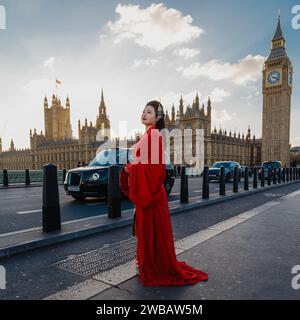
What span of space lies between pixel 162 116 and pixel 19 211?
5690 mm

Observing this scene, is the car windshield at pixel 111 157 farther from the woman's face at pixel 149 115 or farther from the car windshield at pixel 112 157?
the woman's face at pixel 149 115

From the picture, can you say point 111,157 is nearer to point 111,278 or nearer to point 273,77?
point 111,278

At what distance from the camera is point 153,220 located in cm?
268

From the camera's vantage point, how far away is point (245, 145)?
96125 mm

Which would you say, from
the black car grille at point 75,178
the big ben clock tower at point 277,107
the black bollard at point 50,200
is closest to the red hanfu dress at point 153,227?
the black bollard at point 50,200

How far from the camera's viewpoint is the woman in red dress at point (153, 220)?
2.51 meters

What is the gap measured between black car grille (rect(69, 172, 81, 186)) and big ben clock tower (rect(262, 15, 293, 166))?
8988cm

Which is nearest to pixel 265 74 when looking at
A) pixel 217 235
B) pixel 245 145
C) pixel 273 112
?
pixel 273 112

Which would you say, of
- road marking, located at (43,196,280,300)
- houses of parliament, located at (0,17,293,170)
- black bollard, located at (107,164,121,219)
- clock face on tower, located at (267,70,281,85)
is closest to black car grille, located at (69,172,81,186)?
black bollard, located at (107,164,121,219)

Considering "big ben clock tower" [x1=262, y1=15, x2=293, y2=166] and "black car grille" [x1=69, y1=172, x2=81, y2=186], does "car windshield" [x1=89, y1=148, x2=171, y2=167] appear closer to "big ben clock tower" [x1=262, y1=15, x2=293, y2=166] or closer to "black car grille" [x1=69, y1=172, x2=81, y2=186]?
"black car grille" [x1=69, y1=172, x2=81, y2=186]

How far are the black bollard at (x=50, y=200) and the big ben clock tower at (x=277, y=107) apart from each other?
9237cm

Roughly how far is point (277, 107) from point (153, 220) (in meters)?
97.4

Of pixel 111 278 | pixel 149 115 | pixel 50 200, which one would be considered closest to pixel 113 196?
pixel 50 200
